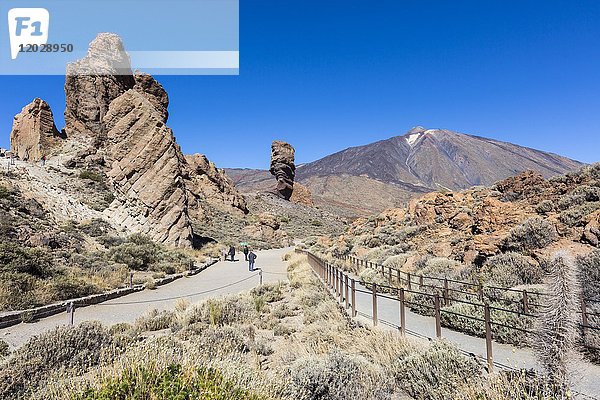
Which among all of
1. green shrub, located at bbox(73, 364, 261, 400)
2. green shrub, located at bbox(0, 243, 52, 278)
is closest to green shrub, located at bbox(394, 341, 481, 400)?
green shrub, located at bbox(73, 364, 261, 400)

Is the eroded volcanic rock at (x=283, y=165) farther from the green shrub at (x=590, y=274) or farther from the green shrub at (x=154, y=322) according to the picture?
the green shrub at (x=590, y=274)

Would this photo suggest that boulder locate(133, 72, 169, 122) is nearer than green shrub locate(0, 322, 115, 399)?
No

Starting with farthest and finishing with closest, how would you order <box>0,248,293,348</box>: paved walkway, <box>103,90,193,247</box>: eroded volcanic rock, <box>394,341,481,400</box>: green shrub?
<box>103,90,193,247</box>: eroded volcanic rock, <box>0,248,293,348</box>: paved walkway, <box>394,341,481,400</box>: green shrub

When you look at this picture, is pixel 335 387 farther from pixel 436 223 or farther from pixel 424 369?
pixel 436 223

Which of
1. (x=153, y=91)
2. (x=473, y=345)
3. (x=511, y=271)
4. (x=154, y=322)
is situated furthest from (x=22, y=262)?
(x=153, y=91)

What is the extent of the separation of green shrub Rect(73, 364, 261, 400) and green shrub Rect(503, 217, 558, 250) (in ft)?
33.3

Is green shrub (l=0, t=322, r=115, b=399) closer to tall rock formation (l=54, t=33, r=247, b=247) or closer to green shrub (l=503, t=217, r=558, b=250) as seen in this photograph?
green shrub (l=503, t=217, r=558, b=250)

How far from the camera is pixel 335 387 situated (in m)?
4.41

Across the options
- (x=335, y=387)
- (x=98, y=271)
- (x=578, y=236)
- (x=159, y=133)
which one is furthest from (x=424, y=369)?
(x=159, y=133)

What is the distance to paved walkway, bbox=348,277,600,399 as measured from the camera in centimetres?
405

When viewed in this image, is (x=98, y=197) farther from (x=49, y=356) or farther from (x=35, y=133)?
(x=49, y=356)

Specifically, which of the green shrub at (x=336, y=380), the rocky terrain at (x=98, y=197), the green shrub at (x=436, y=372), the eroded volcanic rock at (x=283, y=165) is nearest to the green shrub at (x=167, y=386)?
the green shrub at (x=336, y=380)

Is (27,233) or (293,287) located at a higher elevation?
(27,233)

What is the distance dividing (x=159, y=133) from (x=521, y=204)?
2639 cm
